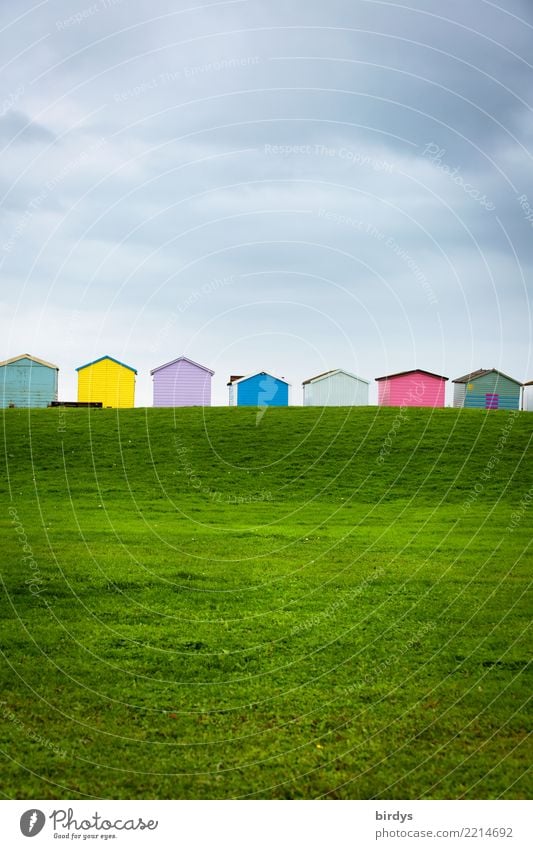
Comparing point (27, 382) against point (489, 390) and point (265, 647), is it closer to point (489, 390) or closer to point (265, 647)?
point (489, 390)

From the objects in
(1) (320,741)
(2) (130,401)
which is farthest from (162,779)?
(2) (130,401)

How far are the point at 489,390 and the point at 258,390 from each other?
833 inches

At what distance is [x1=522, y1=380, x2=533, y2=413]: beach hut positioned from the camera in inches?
2409

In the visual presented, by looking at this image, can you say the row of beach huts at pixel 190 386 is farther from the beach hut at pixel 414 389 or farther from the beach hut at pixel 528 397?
the beach hut at pixel 528 397

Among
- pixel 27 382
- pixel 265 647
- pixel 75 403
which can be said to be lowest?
pixel 265 647

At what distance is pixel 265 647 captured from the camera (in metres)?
11.3

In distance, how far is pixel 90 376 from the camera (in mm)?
57625

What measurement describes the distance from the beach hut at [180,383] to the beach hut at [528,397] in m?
28.9

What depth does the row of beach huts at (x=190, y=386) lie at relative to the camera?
185 feet

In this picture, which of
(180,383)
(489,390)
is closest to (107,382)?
(180,383)

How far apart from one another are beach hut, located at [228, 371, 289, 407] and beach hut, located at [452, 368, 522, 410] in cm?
1700

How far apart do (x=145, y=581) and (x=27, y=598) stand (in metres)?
2.52

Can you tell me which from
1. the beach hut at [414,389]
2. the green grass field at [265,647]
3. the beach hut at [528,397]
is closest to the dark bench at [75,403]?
the beach hut at [414,389]

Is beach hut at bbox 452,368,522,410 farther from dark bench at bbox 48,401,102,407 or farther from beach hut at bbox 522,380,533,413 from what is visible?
dark bench at bbox 48,401,102,407
